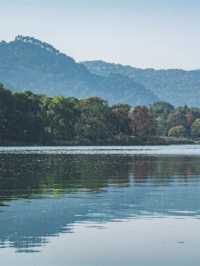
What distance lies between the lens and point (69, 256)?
73.5 feet

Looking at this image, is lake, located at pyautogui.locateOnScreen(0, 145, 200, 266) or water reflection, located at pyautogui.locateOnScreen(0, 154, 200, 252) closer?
lake, located at pyautogui.locateOnScreen(0, 145, 200, 266)

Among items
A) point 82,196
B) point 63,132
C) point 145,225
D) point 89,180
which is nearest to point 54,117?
point 63,132

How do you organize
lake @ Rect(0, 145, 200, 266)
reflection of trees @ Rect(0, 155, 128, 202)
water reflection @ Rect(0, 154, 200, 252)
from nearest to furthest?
lake @ Rect(0, 145, 200, 266) < water reflection @ Rect(0, 154, 200, 252) < reflection of trees @ Rect(0, 155, 128, 202)

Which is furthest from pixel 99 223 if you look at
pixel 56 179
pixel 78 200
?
pixel 56 179

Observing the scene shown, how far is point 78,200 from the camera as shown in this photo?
3838 centimetres

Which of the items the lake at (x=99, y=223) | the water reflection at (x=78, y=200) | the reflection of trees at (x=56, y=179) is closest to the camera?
the lake at (x=99, y=223)

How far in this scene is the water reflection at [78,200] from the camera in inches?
1093

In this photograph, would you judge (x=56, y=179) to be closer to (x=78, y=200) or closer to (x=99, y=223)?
(x=78, y=200)

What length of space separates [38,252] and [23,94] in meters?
155

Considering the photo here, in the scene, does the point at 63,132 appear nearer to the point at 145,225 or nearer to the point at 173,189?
the point at 173,189

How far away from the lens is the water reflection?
27.8 metres

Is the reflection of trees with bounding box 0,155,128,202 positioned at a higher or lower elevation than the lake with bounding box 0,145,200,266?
higher

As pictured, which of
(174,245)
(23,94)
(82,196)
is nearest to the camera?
(174,245)

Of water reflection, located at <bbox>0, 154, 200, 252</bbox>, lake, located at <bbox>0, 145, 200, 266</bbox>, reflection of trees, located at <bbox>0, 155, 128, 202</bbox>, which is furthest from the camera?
reflection of trees, located at <bbox>0, 155, 128, 202</bbox>
